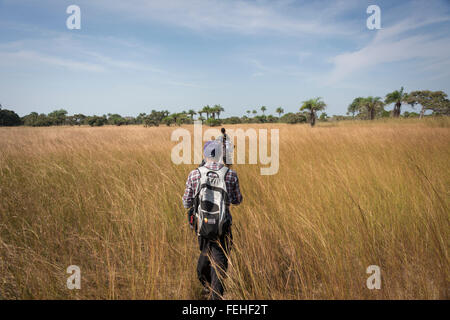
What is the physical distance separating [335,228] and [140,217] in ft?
7.94

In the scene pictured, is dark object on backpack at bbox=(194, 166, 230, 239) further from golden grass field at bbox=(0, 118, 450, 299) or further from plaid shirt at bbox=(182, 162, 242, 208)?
golden grass field at bbox=(0, 118, 450, 299)

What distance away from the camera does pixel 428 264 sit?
62.9 inches

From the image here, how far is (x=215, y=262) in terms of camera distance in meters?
1.52

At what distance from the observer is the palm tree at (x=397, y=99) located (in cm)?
3847

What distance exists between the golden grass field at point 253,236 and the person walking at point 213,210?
133 mm

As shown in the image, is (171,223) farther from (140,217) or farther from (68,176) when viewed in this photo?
(68,176)

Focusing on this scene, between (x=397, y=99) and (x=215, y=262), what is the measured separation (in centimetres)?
5648

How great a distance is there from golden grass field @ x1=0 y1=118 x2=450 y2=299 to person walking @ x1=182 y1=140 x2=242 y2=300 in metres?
0.13

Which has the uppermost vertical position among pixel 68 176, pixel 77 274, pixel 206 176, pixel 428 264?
pixel 206 176
